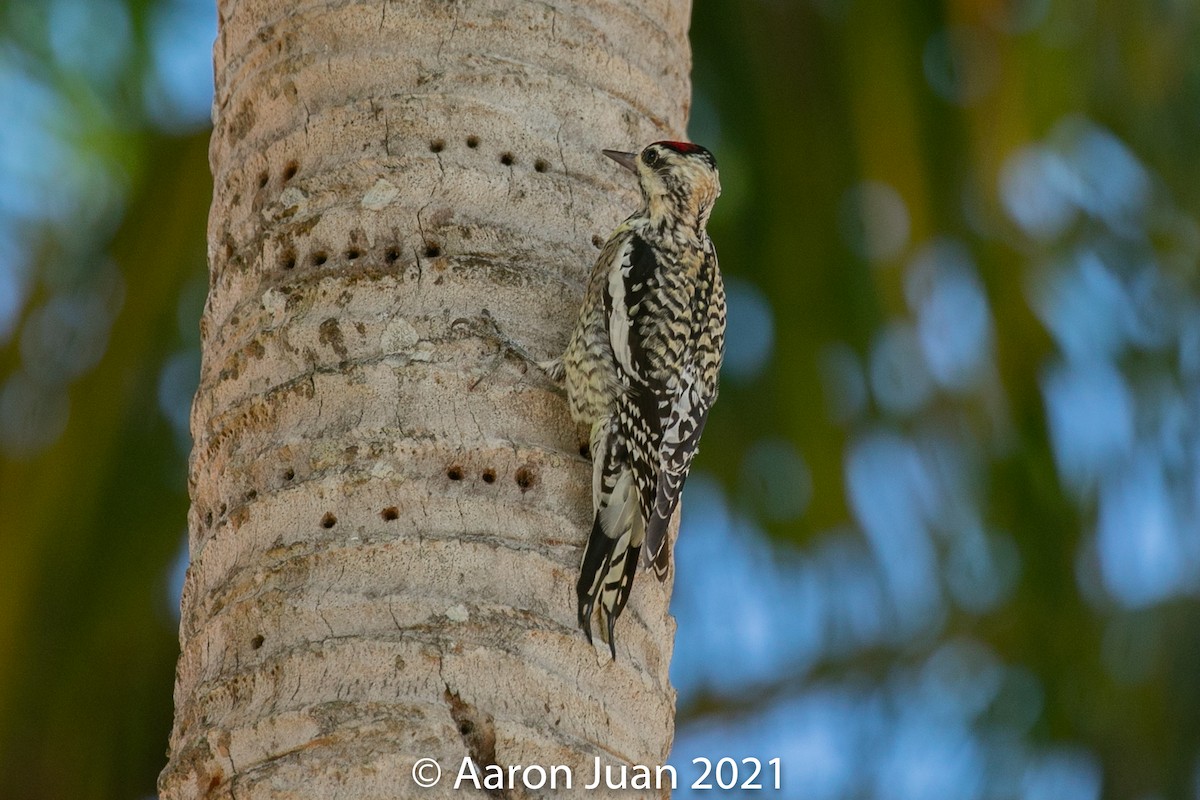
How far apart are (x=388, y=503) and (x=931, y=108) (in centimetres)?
252

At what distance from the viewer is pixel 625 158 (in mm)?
3500

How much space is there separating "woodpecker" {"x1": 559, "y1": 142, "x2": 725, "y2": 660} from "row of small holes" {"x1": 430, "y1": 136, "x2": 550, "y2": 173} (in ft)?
0.54

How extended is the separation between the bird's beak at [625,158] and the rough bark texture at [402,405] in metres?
0.03

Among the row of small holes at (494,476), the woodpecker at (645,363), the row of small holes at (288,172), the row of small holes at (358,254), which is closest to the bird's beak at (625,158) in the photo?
the woodpecker at (645,363)

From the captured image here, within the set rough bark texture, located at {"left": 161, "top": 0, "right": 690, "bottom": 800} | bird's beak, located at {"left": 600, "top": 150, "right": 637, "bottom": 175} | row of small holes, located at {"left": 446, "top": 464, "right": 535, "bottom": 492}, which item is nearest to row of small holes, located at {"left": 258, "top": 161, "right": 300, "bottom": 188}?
rough bark texture, located at {"left": 161, "top": 0, "right": 690, "bottom": 800}

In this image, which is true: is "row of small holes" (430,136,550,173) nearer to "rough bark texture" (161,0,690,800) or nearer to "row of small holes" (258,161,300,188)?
"rough bark texture" (161,0,690,800)

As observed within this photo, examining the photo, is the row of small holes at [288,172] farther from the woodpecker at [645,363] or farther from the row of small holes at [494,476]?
the row of small holes at [494,476]

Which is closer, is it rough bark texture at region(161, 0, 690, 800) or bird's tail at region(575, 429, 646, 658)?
rough bark texture at region(161, 0, 690, 800)

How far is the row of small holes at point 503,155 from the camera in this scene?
129 inches

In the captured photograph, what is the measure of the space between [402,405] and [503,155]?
62 centimetres

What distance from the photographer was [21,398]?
4742mm

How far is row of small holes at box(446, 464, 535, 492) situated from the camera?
2914mm

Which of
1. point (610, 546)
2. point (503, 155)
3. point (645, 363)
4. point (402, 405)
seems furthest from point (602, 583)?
point (645, 363)

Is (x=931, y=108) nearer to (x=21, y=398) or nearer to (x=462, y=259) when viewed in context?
(x=462, y=259)
